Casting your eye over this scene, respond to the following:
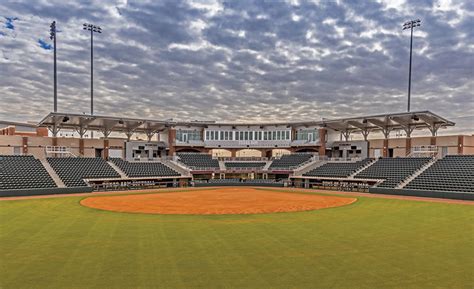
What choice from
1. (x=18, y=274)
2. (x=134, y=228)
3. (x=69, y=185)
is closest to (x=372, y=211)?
(x=134, y=228)

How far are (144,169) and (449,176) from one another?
44438 millimetres

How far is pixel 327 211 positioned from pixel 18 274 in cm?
1927

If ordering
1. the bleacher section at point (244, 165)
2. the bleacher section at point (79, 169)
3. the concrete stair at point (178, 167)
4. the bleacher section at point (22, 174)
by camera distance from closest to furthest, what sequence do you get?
the bleacher section at point (22, 174)
the bleacher section at point (79, 169)
the concrete stair at point (178, 167)
the bleacher section at point (244, 165)

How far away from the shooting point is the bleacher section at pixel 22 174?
35.9 m

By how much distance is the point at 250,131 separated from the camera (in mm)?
65625

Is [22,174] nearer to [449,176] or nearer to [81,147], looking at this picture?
[81,147]

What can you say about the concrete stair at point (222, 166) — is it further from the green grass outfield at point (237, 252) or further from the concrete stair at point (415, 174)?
the green grass outfield at point (237, 252)

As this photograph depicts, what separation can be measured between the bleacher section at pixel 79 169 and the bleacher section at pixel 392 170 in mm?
38557

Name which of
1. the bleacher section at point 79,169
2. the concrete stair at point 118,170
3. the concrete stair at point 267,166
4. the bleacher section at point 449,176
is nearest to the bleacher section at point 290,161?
the concrete stair at point 267,166

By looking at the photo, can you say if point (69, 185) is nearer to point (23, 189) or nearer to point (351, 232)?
point (23, 189)

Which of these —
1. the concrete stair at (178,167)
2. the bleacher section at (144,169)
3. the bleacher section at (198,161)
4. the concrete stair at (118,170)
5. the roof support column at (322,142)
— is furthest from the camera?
the roof support column at (322,142)

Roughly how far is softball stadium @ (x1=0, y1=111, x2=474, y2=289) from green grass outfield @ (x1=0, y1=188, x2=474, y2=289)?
0.19ft

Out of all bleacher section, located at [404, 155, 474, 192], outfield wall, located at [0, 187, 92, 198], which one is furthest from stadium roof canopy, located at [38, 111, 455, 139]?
outfield wall, located at [0, 187, 92, 198]

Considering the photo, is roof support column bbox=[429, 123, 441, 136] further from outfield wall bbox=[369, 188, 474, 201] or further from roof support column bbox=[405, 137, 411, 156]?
outfield wall bbox=[369, 188, 474, 201]
